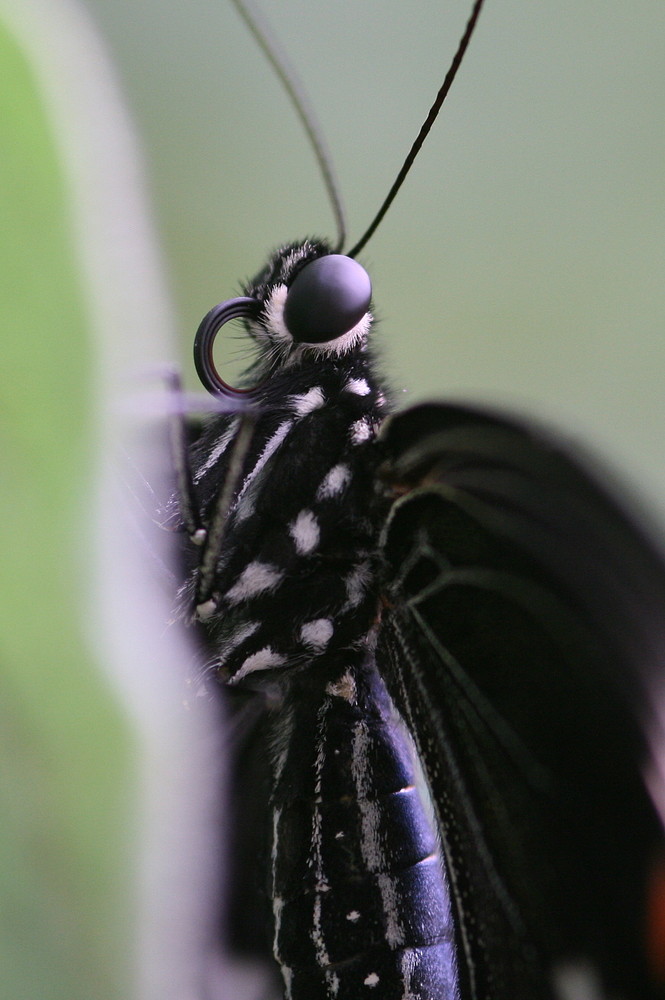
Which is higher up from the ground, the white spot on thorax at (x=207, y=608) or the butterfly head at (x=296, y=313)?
the butterfly head at (x=296, y=313)

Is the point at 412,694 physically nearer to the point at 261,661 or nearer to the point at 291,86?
the point at 261,661

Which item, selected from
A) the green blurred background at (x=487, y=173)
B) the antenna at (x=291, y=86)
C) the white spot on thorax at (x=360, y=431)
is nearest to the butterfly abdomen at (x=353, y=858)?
the white spot on thorax at (x=360, y=431)

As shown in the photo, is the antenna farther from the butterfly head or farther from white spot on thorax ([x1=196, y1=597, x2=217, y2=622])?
white spot on thorax ([x1=196, y1=597, x2=217, y2=622])

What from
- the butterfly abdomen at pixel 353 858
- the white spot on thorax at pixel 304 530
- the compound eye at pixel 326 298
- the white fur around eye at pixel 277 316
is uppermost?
the white fur around eye at pixel 277 316

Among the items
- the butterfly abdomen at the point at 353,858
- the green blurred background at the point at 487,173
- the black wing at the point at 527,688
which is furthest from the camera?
the green blurred background at the point at 487,173

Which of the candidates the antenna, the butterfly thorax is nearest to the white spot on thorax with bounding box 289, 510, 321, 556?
the butterfly thorax

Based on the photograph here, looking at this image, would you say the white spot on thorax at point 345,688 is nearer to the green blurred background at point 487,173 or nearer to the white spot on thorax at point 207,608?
the white spot on thorax at point 207,608

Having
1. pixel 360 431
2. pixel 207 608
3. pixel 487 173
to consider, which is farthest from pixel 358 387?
pixel 487 173

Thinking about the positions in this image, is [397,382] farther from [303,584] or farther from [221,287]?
[221,287]
